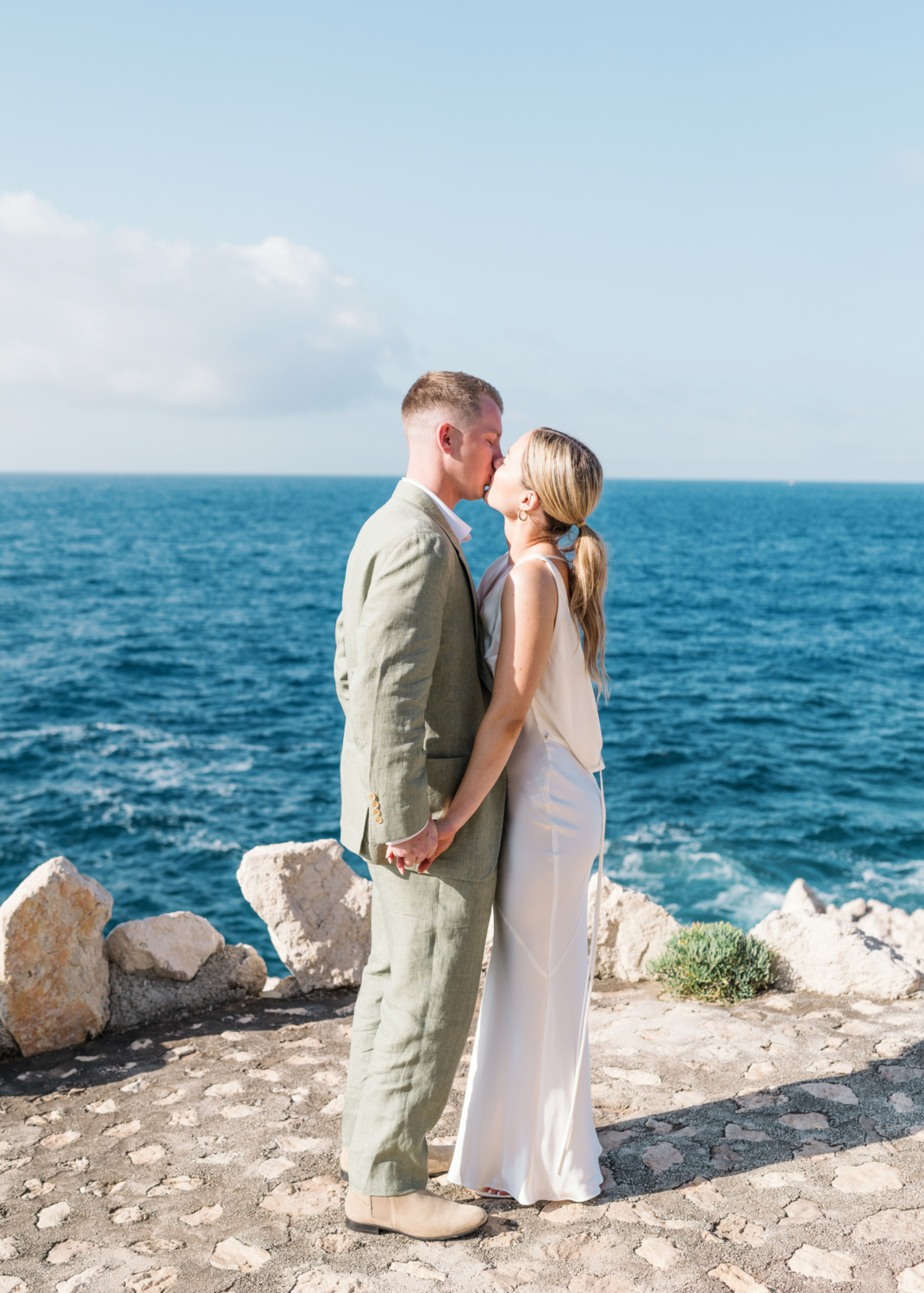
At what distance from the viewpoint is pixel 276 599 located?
40531mm

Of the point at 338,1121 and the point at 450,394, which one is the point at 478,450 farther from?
the point at 338,1121

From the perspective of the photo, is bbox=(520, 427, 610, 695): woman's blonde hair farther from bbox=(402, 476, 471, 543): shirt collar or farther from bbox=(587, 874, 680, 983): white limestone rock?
bbox=(587, 874, 680, 983): white limestone rock

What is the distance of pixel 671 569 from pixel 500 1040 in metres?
51.6

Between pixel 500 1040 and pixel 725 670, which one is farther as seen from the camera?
pixel 725 670

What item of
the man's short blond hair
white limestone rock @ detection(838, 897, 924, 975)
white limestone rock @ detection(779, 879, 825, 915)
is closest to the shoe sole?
the man's short blond hair

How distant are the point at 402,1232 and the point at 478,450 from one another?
104 inches

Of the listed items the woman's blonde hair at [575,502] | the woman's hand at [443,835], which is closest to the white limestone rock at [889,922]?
the woman's blonde hair at [575,502]

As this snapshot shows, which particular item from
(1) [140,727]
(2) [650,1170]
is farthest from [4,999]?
(1) [140,727]

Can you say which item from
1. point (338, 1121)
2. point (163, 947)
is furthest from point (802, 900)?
point (163, 947)

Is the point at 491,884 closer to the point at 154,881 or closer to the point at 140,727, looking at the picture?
the point at 154,881

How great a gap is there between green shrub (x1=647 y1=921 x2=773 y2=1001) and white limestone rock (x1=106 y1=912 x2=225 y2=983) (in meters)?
2.62

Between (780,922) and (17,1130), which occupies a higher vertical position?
(780,922)

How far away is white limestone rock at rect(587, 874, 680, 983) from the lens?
19.6ft

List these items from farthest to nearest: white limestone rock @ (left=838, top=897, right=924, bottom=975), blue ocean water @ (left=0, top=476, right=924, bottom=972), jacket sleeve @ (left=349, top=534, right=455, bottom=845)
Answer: blue ocean water @ (left=0, top=476, right=924, bottom=972) → white limestone rock @ (left=838, top=897, right=924, bottom=975) → jacket sleeve @ (left=349, top=534, right=455, bottom=845)
